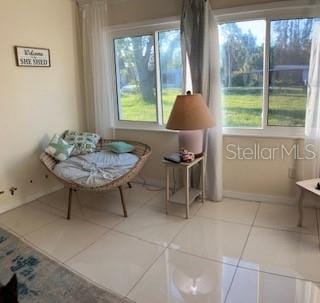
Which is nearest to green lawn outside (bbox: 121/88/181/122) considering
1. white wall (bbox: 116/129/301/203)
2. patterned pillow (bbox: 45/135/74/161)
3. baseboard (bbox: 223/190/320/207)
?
white wall (bbox: 116/129/301/203)

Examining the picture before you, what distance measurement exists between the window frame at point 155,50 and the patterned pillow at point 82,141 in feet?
1.49

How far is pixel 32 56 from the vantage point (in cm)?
327

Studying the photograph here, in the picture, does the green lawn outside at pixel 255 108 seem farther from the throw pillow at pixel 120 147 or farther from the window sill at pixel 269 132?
the throw pillow at pixel 120 147

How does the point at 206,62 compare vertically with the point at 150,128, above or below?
above

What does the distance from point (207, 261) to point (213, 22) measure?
7.32 ft

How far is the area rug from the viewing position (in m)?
1.89

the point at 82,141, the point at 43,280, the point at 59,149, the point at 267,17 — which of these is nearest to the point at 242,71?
the point at 267,17

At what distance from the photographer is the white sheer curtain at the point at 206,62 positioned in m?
2.93

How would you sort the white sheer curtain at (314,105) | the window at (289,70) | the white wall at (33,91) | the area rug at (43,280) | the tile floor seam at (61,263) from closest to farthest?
the area rug at (43,280) < the tile floor seam at (61,263) < the white sheer curtain at (314,105) < the window at (289,70) < the white wall at (33,91)

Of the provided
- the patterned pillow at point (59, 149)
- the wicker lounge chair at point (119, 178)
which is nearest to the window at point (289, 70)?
the wicker lounge chair at point (119, 178)

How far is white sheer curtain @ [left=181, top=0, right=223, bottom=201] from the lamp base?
0.16 metres

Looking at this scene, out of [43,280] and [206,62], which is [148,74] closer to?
[206,62]

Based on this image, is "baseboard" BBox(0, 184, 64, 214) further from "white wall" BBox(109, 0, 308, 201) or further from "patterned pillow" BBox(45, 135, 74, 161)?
"white wall" BBox(109, 0, 308, 201)

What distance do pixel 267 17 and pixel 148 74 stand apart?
1466 millimetres
